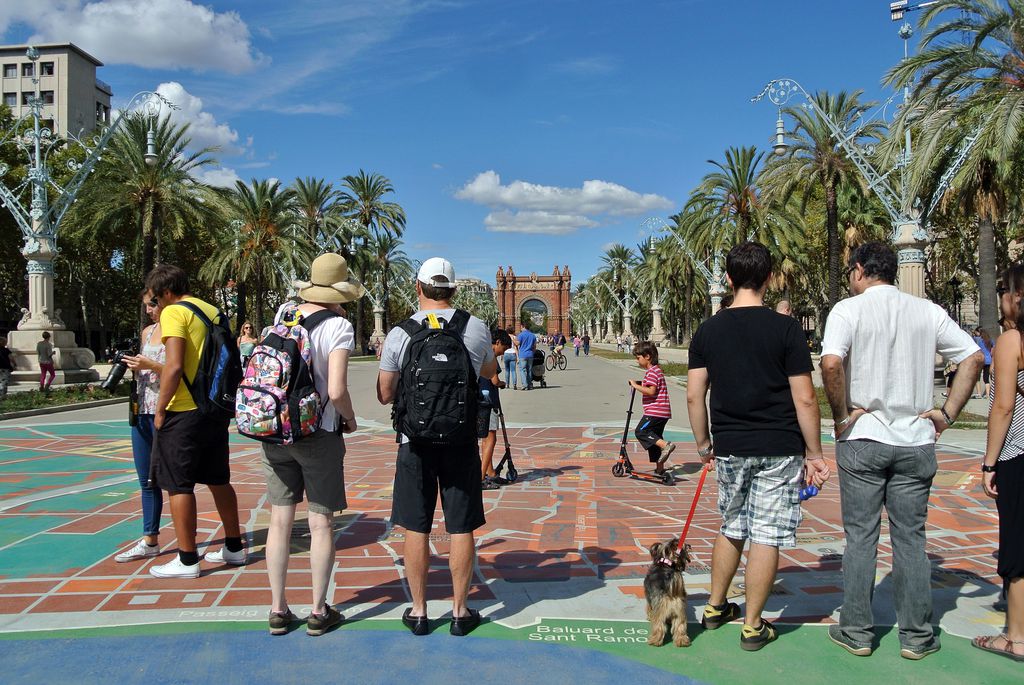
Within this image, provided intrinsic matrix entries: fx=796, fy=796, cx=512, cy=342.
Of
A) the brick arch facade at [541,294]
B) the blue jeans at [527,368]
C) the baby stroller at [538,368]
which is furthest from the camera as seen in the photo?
the brick arch facade at [541,294]

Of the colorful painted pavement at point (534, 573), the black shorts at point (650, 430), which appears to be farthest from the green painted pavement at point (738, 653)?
the black shorts at point (650, 430)

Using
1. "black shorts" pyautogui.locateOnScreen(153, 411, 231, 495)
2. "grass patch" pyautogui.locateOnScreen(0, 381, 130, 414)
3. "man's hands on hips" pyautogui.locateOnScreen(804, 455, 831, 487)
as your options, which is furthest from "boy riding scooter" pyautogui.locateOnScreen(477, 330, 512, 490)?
"grass patch" pyautogui.locateOnScreen(0, 381, 130, 414)

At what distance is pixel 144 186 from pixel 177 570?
82.9 ft

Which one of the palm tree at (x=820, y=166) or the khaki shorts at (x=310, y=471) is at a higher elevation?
the palm tree at (x=820, y=166)

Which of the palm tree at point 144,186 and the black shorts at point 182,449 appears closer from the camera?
the black shorts at point 182,449

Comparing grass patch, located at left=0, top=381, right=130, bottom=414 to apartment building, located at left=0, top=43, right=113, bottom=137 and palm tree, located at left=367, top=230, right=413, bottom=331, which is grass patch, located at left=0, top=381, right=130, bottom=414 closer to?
palm tree, located at left=367, top=230, right=413, bottom=331

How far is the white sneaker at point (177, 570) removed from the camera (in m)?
4.71

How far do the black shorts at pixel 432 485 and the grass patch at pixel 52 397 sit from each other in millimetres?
12506

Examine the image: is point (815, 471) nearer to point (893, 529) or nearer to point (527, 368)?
point (893, 529)

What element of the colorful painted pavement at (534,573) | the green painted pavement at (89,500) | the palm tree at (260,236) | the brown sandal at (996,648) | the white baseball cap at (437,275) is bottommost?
the colorful painted pavement at (534,573)

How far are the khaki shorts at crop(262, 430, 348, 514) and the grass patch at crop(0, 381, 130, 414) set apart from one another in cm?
1208

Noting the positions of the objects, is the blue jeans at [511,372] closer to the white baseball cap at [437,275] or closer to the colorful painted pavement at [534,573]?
the colorful painted pavement at [534,573]

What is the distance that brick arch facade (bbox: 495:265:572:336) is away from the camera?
155 meters

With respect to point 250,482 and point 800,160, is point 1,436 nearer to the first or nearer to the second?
point 250,482
